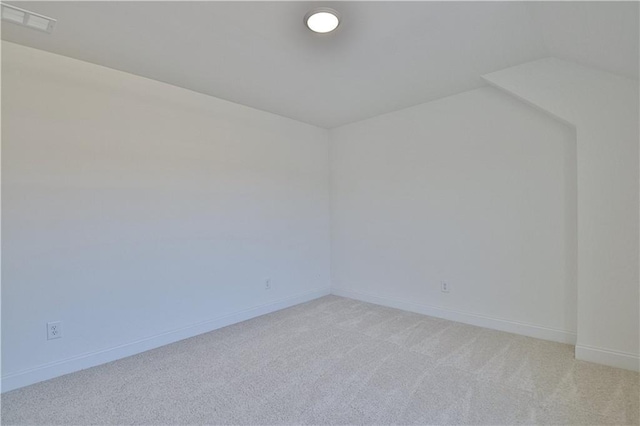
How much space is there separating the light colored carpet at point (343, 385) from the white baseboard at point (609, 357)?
0.08m

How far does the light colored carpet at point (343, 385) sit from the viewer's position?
6.03 feet

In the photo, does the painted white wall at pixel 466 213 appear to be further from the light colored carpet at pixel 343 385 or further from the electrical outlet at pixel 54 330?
the electrical outlet at pixel 54 330

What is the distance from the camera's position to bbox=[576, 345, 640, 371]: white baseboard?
229 cm

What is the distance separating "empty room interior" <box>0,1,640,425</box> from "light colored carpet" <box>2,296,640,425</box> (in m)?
0.02

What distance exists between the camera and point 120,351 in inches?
103

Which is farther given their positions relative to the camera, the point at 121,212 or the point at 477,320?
the point at 477,320

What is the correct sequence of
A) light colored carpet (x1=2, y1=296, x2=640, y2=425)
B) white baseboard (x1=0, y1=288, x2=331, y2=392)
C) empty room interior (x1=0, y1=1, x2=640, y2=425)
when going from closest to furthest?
light colored carpet (x1=2, y1=296, x2=640, y2=425) → empty room interior (x1=0, y1=1, x2=640, y2=425) → white baseboard (x1=0, y1=288, x2=331, y2=392)

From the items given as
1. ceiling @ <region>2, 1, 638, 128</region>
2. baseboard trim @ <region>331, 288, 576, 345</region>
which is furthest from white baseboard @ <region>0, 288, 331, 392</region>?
ceiling @ <region>2, 1, 638, 128</region>

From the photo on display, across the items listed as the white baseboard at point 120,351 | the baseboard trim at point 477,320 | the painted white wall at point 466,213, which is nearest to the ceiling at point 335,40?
the painted white wall at point 466,213

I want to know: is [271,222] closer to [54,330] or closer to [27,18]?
[54,330]

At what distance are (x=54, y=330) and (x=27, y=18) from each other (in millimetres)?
2134

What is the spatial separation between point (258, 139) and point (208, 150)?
672 millimetres

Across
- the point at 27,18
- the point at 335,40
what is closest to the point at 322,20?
the point at 335,40

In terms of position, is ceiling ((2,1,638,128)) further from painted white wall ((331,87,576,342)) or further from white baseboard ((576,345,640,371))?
white baseboard ((576,345,640,371))
